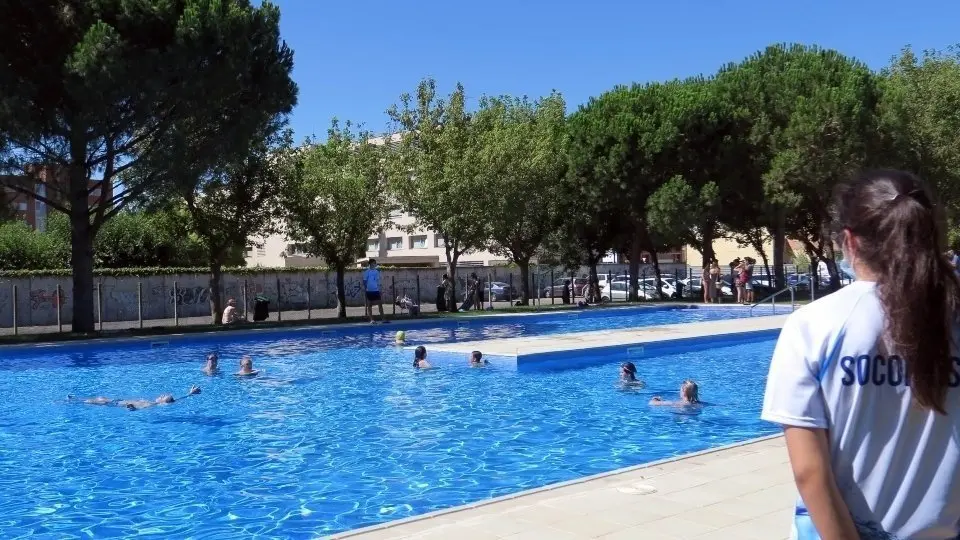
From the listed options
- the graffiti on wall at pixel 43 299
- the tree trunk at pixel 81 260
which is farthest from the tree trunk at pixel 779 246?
the graffiti on wall at pixel 43 299

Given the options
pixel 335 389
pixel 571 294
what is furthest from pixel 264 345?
pixel 571 294

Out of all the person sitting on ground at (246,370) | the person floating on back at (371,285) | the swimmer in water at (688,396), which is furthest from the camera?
the person floating on back at (371,285)

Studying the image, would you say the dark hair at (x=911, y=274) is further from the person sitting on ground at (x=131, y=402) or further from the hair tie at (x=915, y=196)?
the person sitting on ground at (x=131, y=402)

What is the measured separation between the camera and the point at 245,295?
107 ft

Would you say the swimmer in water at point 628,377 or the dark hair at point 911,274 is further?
the swimmer in water at point 628,377

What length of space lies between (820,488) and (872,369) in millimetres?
317

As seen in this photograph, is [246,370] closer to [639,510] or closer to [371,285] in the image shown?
[371,285]

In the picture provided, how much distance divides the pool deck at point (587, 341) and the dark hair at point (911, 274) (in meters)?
14.5

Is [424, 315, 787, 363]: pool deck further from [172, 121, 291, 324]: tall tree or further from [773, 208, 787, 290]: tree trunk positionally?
[773, 208, 787, 290]: tree trunk

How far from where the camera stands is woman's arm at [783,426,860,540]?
2.09m

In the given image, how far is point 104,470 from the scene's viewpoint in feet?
30.7

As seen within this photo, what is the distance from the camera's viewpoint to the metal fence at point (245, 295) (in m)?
31.7

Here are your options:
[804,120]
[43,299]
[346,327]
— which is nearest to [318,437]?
[346,327]

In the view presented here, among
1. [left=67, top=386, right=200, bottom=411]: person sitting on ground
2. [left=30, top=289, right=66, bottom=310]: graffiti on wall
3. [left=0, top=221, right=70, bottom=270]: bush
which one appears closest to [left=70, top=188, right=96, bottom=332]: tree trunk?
[left=30, top=289, right=66, bottom=310]: graffiti on wall
